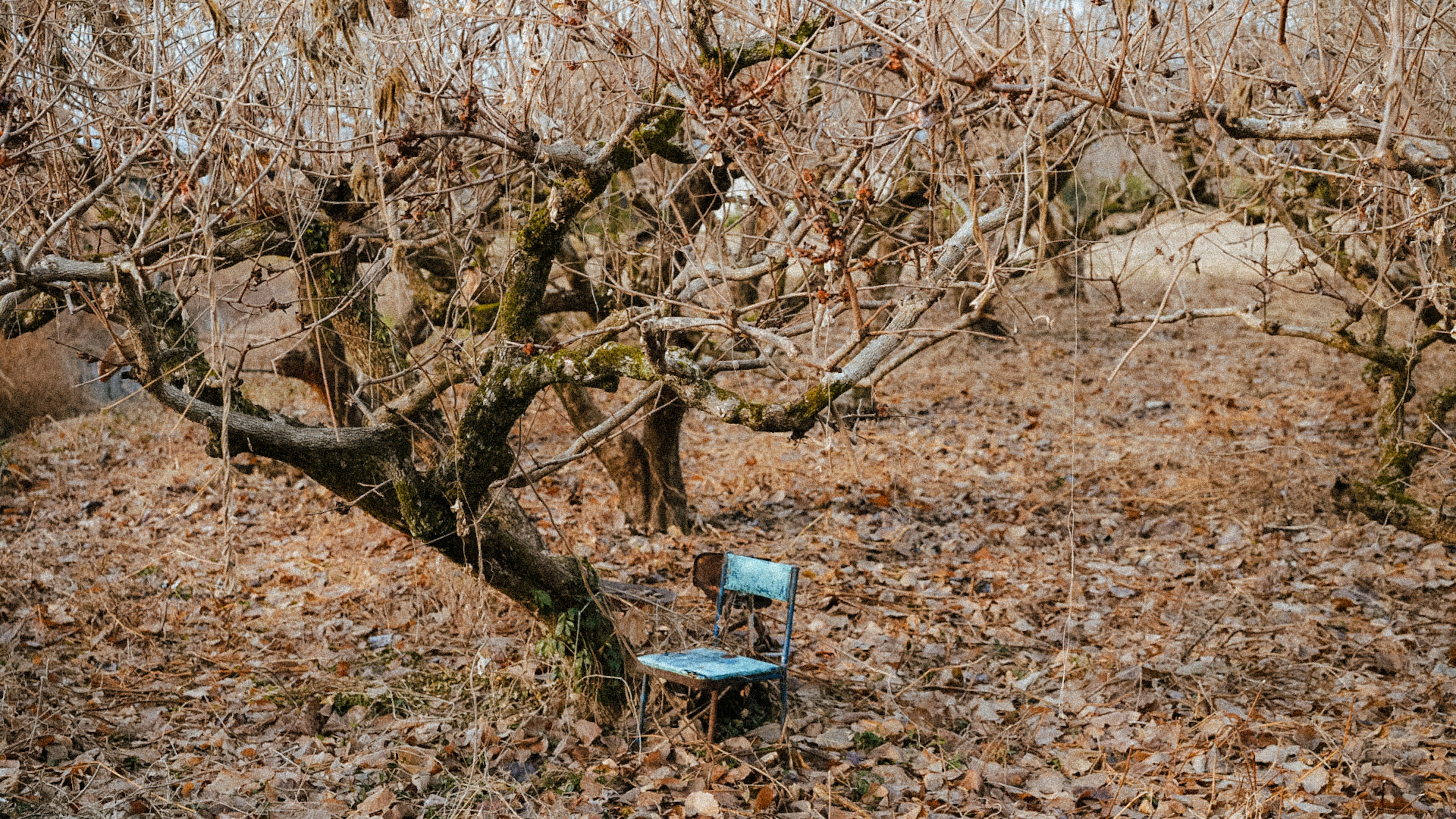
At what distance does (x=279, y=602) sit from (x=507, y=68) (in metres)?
3.91

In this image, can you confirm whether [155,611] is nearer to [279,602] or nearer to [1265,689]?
[279,602]

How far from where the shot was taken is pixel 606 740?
16.3ft

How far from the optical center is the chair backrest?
199 inches

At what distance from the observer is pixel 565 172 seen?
5.50 m

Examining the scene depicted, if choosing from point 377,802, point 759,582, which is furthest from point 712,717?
point 377,802

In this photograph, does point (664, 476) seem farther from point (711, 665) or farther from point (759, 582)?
point (711, 665)

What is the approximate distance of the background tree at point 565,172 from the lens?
10.6 feet

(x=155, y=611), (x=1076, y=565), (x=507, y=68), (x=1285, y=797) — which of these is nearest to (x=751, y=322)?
(x=507, y=68)

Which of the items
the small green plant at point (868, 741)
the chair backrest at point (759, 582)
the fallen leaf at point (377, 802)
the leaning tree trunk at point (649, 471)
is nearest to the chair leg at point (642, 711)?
the chair backrest at point (759, 582)

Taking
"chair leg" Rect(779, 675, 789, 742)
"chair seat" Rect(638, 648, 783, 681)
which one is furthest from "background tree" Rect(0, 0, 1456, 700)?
"chair leg" Rect(779, 675, 789, 742)

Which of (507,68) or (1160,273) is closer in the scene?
(507,68)

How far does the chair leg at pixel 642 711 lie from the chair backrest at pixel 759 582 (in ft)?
1.72

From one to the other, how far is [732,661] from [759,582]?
0.43m

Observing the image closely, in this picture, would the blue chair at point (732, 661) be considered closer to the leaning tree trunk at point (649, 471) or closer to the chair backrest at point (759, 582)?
the chair backrest at point (759, 582)
